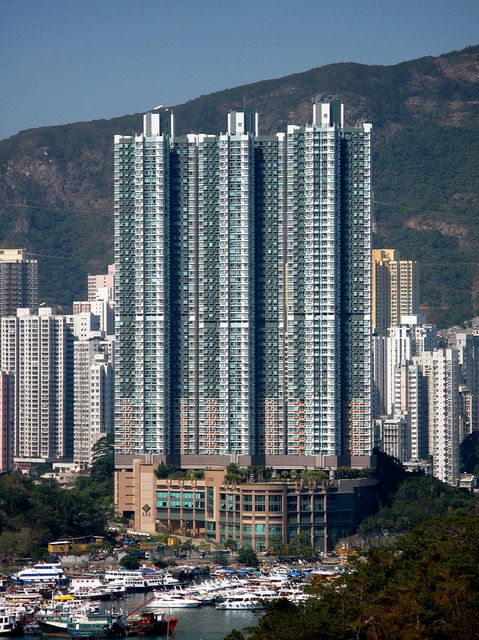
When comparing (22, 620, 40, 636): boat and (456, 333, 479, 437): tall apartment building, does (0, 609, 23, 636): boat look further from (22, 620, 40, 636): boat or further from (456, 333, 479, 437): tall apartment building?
(456, 333, 479, 437): tall apartment building

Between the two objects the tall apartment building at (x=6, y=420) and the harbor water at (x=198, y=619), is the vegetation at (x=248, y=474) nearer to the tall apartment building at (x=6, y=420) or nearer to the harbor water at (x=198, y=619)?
the harbor water at (x=198, y=619)

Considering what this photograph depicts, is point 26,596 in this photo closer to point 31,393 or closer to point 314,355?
point 314,355

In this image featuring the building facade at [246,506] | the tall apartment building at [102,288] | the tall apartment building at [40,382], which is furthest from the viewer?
the tall apartment building at [102,288]

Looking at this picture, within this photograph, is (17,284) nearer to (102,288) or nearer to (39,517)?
(102,288)

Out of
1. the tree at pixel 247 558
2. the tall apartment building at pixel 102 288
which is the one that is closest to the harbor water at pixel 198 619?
the tree at pixel 247 558

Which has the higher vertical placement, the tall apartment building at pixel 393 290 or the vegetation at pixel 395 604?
the tall apartment building at pixel 393 290

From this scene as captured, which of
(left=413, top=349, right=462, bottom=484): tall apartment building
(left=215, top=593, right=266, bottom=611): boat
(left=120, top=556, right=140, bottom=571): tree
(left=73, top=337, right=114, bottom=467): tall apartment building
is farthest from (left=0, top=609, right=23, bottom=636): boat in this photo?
(left=73, top=337, right=114, bottom=467): tall apartment building

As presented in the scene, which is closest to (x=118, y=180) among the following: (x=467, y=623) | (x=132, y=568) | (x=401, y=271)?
(x=132, y=568)
